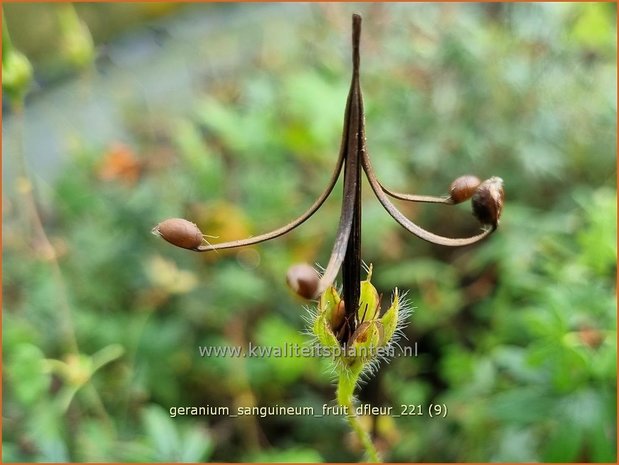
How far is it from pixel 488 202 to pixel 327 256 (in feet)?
2.76

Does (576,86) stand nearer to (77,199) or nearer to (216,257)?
(216,257)

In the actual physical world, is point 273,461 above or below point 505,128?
below

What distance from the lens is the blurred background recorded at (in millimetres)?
861

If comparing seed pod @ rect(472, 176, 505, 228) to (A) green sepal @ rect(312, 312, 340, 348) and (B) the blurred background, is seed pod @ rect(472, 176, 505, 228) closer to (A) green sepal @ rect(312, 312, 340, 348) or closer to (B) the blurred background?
(A) green sepal @ rect(312, 312, 340, 348)

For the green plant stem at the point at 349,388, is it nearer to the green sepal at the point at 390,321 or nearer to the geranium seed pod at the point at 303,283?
the green sepal at the point at 390,321

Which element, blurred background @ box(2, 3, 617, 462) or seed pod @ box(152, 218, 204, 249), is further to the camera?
blurred background @ box(2, 3, 617, 462)

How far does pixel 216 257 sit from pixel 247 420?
311 mm

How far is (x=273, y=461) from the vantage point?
924mm

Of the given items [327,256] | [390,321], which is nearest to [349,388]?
[390,321]

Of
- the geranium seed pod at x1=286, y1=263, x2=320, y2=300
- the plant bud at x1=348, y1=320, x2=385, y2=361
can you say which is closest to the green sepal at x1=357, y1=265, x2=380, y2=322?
the plant bud at x1=348, y1=320, x2=385, y2=361

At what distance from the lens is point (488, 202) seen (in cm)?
40

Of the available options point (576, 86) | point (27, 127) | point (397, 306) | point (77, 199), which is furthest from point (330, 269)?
point (27, 127)

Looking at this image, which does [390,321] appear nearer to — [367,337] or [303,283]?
[367,337]

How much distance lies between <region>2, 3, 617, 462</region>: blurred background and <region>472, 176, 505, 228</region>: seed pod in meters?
0.41
